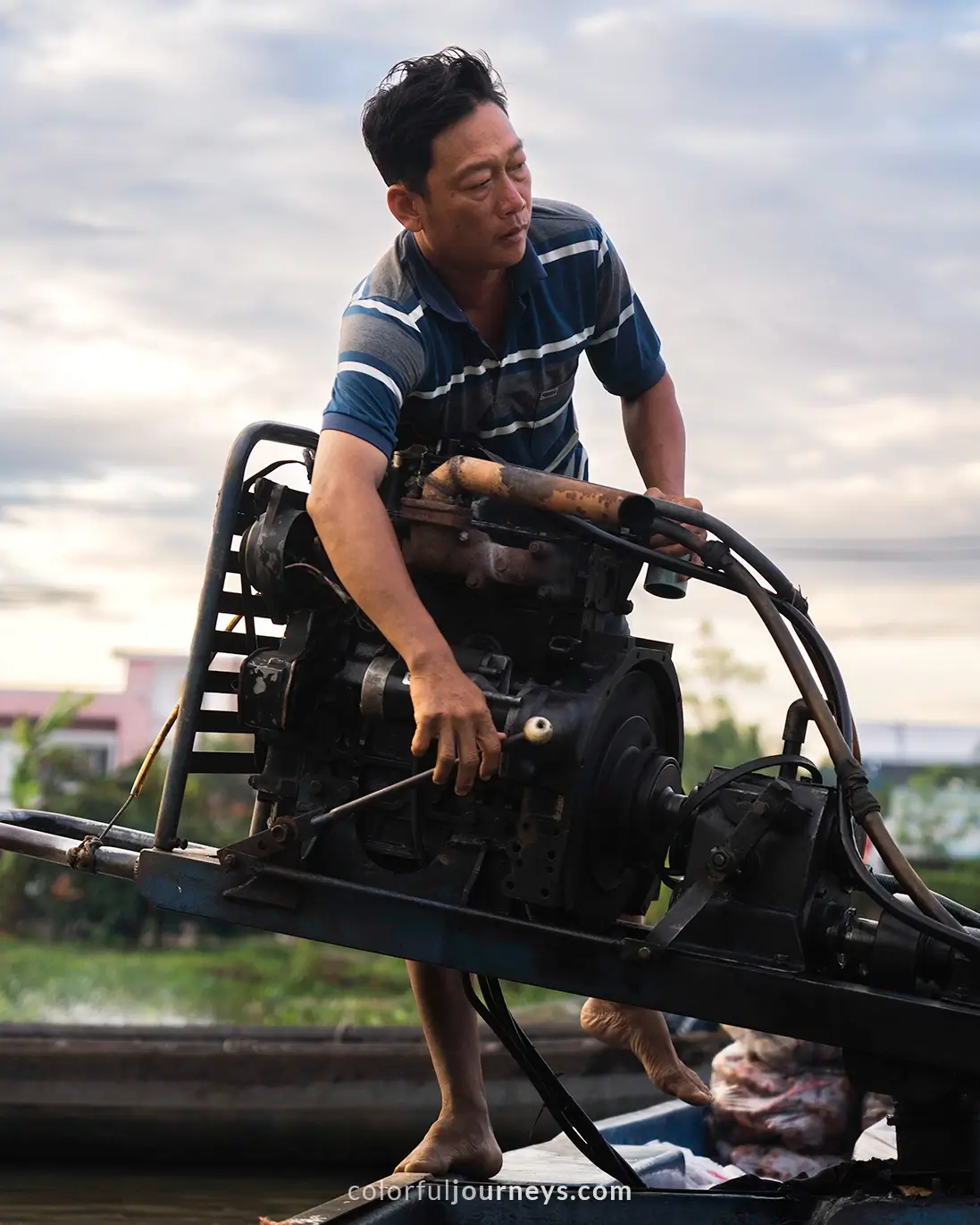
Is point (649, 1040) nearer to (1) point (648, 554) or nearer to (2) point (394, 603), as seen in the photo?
(1) point (648, 554)

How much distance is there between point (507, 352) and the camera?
2.98 metres

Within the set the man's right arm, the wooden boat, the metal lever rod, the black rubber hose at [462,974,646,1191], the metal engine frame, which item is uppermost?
the man's right arm

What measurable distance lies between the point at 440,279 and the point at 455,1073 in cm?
165

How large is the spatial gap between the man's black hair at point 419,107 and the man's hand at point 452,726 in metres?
0.97

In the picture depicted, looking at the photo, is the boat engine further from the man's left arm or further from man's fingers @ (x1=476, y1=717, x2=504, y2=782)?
the man's left arm

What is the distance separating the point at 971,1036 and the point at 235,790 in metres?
17.3

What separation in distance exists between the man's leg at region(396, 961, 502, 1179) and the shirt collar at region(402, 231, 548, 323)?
4.41 feet

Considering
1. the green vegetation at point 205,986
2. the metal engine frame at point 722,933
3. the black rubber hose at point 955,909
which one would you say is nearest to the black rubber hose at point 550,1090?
the metal engine frame at point 722,933

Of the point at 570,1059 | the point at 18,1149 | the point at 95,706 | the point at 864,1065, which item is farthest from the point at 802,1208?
the point at 95,706

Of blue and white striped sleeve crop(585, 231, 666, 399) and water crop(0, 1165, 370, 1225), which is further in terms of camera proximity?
water crop(0, 1165, 370, 1225)

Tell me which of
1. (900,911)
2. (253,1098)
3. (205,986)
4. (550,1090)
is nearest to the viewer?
(900,911)

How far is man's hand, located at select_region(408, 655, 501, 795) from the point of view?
2523 millimetres

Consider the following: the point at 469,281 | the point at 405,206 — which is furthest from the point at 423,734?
the point at 405,206

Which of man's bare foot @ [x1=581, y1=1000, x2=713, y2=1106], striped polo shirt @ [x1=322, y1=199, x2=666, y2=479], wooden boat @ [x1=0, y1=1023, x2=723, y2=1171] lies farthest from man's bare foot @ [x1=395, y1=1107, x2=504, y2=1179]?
wooden boat @ [x1=0, y1=1023, x2=723, y2=1171]
